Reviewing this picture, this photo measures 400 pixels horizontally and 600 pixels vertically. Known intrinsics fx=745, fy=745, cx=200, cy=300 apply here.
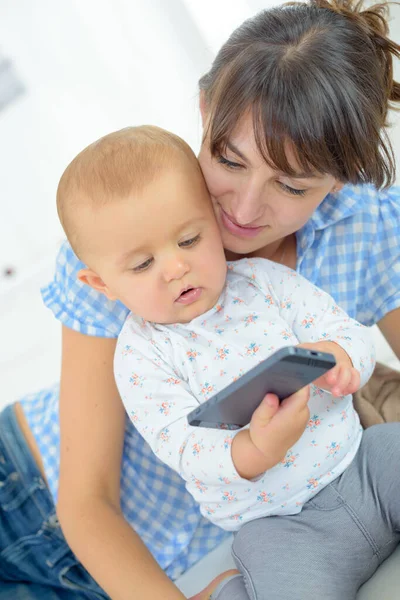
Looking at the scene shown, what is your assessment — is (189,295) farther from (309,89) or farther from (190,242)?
(309,89)

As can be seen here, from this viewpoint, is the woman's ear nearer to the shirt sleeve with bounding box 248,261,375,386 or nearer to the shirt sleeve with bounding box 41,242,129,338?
the shirt sleeve with bounding box 248,261,375,386

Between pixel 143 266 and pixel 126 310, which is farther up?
pixel 143 266

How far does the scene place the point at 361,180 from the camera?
4.61 ft

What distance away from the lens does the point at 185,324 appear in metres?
1.39

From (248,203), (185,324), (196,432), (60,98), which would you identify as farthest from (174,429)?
(60,98)

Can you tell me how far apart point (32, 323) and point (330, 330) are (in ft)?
6.61

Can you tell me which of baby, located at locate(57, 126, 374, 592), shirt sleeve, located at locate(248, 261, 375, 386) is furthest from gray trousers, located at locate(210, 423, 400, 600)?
shirt sleeve, located at locate(248, 261, 375, 386)

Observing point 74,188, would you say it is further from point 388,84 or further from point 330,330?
point 388,84

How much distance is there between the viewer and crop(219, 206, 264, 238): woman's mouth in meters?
1.42

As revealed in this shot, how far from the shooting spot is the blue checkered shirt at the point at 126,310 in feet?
5.08

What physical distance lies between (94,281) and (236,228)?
290 millimetres

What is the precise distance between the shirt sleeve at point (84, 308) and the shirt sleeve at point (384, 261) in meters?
0.56

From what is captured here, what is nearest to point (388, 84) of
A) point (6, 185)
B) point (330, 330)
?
point (330, 330)

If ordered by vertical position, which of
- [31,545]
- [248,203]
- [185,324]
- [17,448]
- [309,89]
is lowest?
[31,545]
